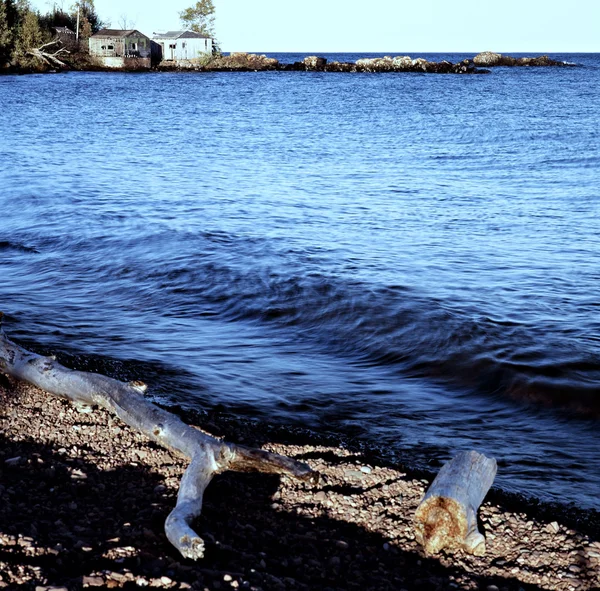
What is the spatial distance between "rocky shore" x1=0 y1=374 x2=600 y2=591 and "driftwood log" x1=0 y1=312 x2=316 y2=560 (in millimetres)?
113

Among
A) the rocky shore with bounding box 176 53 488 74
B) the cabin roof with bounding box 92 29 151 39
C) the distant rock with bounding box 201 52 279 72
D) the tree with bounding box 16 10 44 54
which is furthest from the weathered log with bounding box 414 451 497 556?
the rocky shore with bounding box 176 53 488 74

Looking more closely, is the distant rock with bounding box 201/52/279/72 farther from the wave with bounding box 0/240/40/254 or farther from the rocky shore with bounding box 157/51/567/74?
the wave with bounding box 0/240/40/254

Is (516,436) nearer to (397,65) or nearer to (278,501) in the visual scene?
(278,501)

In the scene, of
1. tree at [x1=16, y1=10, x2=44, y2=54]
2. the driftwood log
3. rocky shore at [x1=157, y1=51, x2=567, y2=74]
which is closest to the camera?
the driftwood log

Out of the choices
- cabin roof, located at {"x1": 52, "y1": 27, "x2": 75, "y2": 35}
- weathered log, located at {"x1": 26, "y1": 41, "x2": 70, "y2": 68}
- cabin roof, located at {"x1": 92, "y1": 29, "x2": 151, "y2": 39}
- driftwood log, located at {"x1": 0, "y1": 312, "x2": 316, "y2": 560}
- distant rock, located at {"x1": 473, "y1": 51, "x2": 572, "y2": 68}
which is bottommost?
driftwood log, located at {"x1": 0, "y1": 312, "x2": 316, "y2": 560}

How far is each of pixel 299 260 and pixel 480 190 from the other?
31.5 ft

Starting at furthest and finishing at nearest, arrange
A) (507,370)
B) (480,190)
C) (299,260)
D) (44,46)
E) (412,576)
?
(44,46), (480,190), (299,260), (507,370), (412,576)

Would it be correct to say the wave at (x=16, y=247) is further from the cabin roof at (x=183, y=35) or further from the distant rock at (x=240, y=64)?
the distant rock at (x=240, y=64)

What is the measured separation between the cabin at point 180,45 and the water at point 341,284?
3225 inches

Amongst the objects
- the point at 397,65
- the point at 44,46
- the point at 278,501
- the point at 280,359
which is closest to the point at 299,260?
the point at 280,359

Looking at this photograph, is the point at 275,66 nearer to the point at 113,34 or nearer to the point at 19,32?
the point at 113,34

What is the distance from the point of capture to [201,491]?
5039 mm

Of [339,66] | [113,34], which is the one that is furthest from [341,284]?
[339,66]

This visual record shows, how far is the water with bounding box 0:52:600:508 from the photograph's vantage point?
791 centimetres
